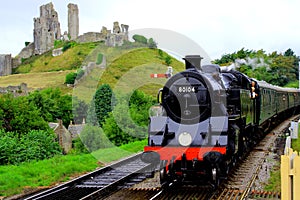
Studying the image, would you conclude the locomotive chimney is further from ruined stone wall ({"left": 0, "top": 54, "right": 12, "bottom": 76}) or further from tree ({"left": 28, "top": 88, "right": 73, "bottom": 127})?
ruined stone wall ({"left": 0, "top": 54, "right": 12, "bottom": 76})

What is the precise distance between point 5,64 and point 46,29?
18.0m

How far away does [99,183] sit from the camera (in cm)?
1064

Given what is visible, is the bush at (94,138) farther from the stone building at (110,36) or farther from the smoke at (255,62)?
the stone building at (110,36)

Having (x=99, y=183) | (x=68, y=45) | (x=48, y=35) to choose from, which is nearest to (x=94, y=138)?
(x=99, y=183)

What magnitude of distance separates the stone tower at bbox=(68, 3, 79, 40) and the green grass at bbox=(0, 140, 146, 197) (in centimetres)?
12575

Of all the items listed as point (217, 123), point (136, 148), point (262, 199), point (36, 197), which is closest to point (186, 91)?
point (217, 123)

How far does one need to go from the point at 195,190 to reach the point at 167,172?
0.79 m

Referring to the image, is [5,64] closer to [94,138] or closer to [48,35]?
[48,35]

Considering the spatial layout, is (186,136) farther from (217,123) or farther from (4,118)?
(4,118)

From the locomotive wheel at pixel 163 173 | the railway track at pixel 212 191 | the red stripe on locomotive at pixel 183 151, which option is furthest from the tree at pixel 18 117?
the red stripe on locomotive at pixel 183 151

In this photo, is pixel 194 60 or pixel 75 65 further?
pixel 75 65

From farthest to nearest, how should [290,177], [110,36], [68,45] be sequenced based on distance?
1. [68,45]
2. [110,36]
3. [290,177]

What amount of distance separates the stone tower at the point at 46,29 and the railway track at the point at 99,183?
131697 mm

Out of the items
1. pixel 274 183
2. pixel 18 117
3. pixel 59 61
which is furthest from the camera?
pixel 59 61
